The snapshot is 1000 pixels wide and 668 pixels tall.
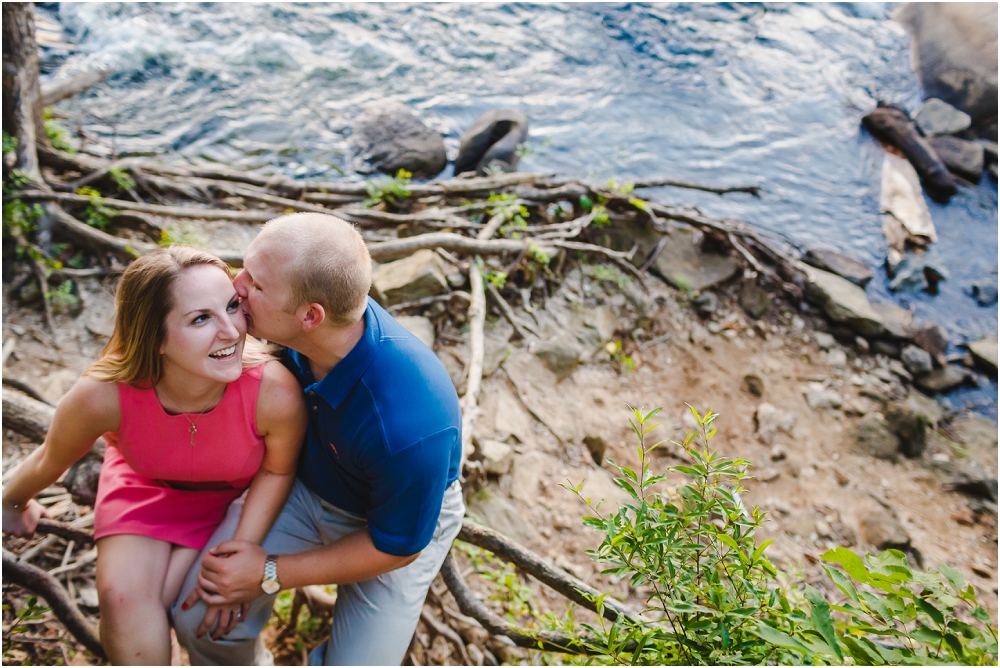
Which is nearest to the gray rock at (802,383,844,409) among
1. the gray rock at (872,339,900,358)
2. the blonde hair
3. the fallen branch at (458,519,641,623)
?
the gray rock at (872,339,900,358)

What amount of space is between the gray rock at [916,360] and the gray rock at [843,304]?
36 centimetres

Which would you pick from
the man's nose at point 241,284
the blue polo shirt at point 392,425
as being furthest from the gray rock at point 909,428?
the man's nose at point 241,284

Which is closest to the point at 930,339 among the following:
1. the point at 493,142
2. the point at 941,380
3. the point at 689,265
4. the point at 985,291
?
the point at 941,380

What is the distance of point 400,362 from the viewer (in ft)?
5.88

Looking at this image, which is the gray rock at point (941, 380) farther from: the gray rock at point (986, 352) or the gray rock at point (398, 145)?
the gray rock at point (398, 145)

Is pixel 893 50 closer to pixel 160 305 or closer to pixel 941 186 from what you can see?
pixel 941 186

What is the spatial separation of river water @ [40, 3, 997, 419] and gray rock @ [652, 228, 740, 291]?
1536 mm

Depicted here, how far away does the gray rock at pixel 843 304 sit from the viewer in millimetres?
5715

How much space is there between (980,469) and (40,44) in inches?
487

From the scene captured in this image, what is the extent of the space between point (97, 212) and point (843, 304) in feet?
23.7

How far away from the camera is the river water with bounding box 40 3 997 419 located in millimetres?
7188

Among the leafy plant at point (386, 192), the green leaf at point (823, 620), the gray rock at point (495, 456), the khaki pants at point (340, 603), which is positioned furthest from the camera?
the leafy plant at point (386, 192)

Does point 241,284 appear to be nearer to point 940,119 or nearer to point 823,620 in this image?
point 823,620

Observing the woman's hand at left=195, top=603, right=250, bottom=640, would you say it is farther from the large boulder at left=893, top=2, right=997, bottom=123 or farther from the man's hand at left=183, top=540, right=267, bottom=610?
the large boulder at left=893, top=2, right=997, bottom=123
